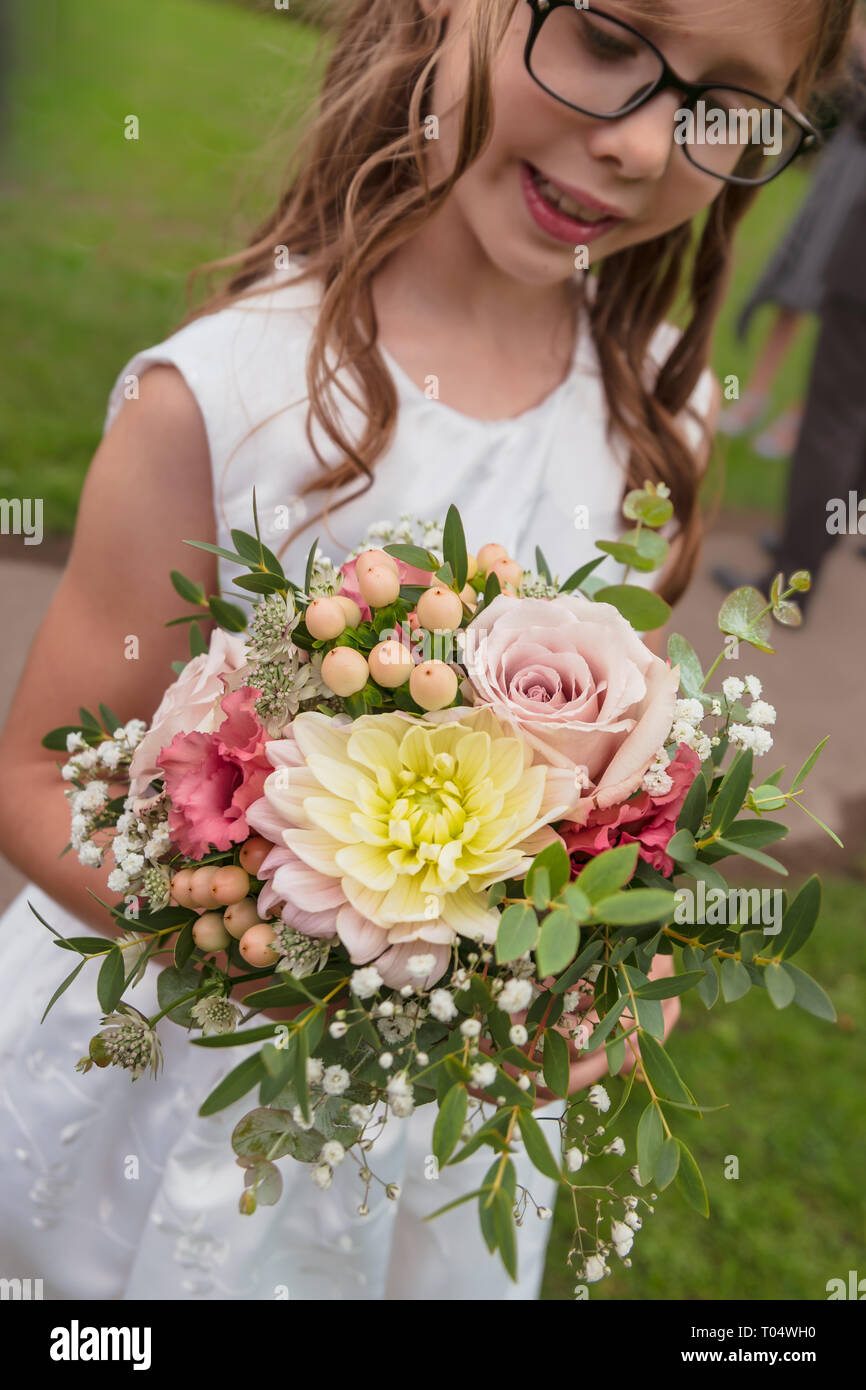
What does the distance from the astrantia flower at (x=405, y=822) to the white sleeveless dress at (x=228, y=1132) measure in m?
0.66

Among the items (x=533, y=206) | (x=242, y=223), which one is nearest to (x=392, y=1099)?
(x=533, y=206)

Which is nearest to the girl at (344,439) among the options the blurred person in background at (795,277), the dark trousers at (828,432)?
the dark trousers at (828,432)

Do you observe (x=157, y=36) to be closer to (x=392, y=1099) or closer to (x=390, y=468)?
(x=390, y=468)

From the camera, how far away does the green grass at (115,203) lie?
4.72 meters

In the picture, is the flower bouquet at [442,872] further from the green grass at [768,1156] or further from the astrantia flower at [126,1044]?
the green grass at [768,1156]

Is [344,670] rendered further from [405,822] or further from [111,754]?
[111,754]

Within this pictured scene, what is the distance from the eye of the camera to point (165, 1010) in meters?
1.02

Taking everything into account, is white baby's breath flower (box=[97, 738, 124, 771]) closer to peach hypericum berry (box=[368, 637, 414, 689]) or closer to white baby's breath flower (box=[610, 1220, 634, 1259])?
peach hypericum berry (box=[368, 637, 414, 689])

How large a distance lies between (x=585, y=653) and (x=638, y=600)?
0.24 m

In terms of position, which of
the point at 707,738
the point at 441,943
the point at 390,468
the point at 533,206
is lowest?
the point at 441,943

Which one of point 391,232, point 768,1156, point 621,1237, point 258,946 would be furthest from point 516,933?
point 768,1156

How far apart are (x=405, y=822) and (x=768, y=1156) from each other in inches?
102

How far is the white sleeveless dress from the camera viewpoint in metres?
1.57
